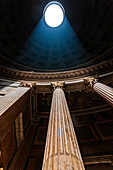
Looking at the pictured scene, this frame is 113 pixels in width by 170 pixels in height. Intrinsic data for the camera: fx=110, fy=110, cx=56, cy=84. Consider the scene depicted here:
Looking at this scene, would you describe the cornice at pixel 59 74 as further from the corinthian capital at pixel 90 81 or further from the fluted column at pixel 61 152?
the fluted column at pixel 61 152

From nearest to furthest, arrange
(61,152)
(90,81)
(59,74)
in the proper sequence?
(61,152)
(90,81)
(59,74)

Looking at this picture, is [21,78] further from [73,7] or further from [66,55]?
[73,7]

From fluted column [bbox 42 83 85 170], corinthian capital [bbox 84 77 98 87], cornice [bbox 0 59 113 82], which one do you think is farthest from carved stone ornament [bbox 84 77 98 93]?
fluted column [bbox 42 83 85 170]

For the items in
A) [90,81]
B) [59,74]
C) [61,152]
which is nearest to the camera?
[61,152]

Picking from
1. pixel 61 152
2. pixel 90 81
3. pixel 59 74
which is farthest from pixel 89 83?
pixel 61 152

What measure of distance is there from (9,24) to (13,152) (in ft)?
65.3

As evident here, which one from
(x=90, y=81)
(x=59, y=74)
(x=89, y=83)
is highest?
(x=59, y=74)

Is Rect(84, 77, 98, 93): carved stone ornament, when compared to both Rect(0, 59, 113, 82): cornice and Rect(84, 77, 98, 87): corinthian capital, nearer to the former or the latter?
Rect(84, 77, 98, 87): corinthian capital

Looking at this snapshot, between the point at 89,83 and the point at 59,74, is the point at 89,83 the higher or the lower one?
the lower one

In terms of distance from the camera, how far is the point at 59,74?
12000mm

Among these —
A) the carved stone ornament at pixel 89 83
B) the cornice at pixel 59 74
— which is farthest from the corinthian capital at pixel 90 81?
the cornice at pixel 59 74

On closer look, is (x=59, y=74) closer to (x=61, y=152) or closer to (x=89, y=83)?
(x=89, y=83)

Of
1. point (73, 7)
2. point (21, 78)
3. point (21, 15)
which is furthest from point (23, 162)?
point (73, 7)

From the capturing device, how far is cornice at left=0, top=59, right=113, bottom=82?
423 inches
